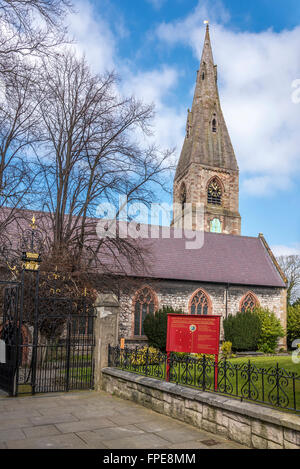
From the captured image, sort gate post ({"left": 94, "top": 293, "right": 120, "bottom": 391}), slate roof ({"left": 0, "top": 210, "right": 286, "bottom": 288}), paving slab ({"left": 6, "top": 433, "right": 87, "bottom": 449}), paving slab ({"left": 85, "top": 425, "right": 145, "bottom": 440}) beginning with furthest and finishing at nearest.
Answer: slate roof ({"left": 0, "top": 210, "right": 286, "bottom": 288}) < gate post ({"left": 94, "top": 293, "right": 120, "bottom": 391}) < paving slab ({"left": 85, "top": 425, "right": 145, "bottom": 440}) < paving slab ({"left": 6, "top": 433, "right": 87, "bottom": 449})

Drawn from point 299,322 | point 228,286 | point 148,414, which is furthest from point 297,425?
point 299,322

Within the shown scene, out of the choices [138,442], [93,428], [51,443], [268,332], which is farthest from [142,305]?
[51,443]

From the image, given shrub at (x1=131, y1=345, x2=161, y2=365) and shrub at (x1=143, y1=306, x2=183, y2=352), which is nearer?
shrub at (x1=131, y1=345, x2=161, y2=365)

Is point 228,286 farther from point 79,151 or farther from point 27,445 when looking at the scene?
point 27,445

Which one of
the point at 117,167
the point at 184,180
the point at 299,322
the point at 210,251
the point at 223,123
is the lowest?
the point at 299,322

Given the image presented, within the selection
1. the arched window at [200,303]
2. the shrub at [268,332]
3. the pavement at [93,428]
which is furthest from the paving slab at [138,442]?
the shrub at [268,332]

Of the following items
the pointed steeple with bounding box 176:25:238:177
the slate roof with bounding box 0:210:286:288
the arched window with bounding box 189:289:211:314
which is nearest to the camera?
the arched window with bounding box 189:289:211:314

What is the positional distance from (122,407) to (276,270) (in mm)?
22120

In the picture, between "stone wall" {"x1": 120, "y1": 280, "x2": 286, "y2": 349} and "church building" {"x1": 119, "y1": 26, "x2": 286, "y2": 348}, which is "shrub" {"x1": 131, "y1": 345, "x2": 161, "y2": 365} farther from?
"stone wall" {"x1": 120, "y1": 280, "x2": 286, "y2": 349}

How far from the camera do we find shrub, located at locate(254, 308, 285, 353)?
23172 millimetres

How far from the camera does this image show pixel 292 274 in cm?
4356

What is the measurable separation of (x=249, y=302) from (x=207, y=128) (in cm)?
2364

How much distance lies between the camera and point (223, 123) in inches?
1715

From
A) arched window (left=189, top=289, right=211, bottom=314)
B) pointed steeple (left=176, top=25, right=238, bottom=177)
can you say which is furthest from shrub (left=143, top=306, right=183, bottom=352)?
pointed steeple (left=176, top=25, right=238, bottom=177)
